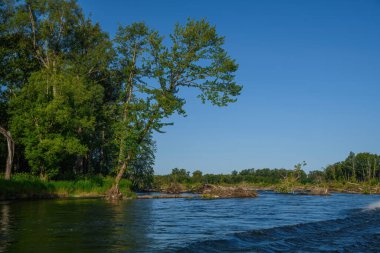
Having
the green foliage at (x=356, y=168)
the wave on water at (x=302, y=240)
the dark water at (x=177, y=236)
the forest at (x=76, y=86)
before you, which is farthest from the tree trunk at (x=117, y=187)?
the green foliage at (x=356, y=168)

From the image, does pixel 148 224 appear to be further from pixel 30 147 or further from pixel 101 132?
pixel 101 132

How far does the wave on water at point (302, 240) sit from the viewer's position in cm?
1176

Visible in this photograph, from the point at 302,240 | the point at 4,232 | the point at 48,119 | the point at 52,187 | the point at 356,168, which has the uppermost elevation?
the point at 48,119

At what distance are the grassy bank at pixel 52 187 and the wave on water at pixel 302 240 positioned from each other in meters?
25.8

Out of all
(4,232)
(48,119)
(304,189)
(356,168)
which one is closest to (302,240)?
(4,232)

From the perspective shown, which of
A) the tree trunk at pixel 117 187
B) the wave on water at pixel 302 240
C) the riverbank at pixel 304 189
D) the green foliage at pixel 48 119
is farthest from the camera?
the riverbank at pixel 304 189

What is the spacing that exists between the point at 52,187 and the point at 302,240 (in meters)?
29.8

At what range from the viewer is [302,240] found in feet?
44.5

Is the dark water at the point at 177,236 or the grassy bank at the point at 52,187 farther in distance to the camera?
the grassy bank at the point at 52,187

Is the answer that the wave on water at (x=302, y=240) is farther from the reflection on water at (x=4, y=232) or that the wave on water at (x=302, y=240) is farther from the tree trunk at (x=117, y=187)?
the tree trunk at (x=117, y=187)

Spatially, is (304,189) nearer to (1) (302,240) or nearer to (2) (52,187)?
(2) (52,187)

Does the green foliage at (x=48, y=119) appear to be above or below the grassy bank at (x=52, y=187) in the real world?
above

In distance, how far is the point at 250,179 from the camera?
131 m

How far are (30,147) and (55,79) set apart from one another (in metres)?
7.72
